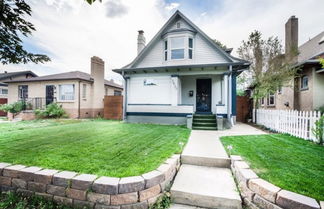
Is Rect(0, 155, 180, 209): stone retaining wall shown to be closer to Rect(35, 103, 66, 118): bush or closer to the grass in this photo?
the grass

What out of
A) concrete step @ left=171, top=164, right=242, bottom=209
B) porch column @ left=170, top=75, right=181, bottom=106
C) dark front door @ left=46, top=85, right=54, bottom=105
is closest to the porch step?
porch column @ left=170, top=75, right=181, bottom=106

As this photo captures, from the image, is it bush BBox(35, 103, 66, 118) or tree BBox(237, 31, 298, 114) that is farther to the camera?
bush BBox(35, 103, 66, 118)

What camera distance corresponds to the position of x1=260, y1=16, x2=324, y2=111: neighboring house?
893 centimetres

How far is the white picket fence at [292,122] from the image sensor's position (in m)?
5.20

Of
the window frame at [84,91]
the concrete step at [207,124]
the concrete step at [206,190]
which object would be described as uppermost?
the window frame at [84,91]

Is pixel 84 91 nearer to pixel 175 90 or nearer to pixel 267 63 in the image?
pixel 175 90

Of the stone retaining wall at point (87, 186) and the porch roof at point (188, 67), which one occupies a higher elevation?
the porch roof at point (188, 67)

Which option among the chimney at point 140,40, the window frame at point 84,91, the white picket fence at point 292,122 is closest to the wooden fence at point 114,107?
the window frame at point 84,91

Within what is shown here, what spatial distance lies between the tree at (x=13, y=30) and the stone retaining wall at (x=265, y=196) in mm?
6271

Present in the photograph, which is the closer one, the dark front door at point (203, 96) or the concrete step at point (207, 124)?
the concrete step at point (207, 124)

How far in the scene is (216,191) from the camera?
7.76 ft

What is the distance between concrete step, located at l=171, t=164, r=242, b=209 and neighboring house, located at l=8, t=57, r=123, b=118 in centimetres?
1296

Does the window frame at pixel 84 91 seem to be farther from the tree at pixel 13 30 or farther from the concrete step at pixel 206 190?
the concrete step at pixel 206 190

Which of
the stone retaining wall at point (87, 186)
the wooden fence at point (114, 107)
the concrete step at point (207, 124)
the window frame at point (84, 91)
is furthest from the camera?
the window frame at point (84, 91)
